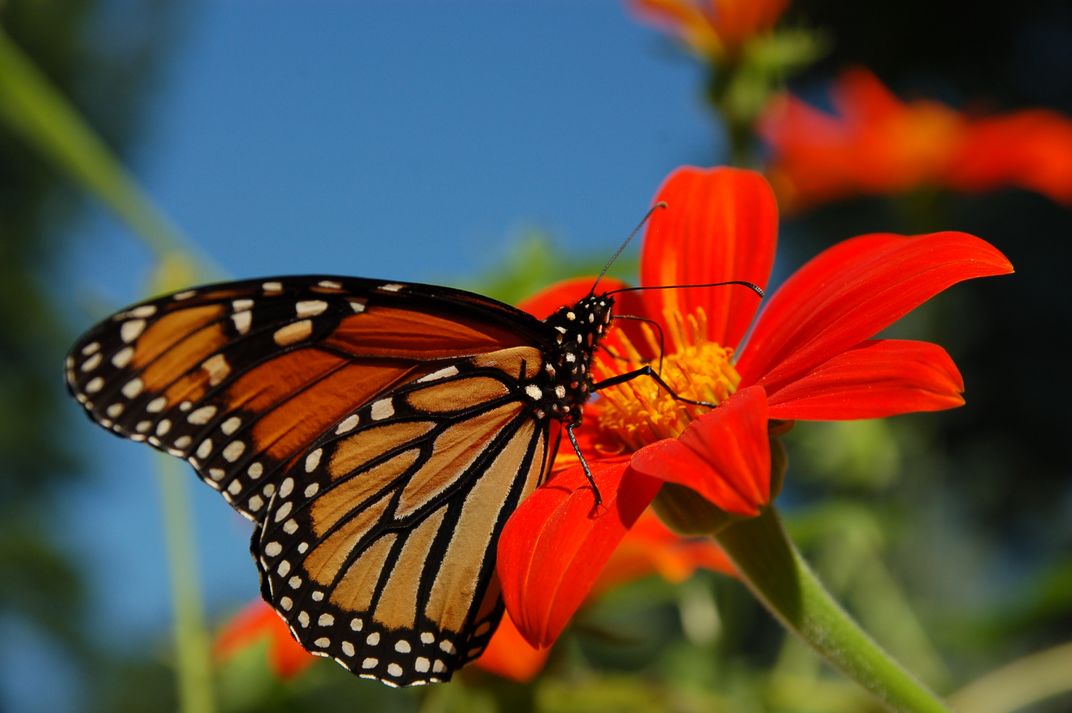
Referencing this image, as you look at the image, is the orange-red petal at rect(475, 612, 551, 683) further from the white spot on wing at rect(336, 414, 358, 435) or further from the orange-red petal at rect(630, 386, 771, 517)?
the orange-red petal at rect(630, 386, 771, 517)

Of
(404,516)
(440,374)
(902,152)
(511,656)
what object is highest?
(902,152)

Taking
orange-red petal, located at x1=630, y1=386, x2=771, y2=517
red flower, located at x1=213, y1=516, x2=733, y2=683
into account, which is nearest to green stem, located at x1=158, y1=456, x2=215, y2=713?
red flower, located at x1=213, y1=516, x2=733, y2=683

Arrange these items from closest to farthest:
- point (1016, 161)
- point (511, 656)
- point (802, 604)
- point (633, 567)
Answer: point (802, 604), point (511, 656), point (633, 567), point (1016, 161)

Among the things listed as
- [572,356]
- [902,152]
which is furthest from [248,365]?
[902,152]

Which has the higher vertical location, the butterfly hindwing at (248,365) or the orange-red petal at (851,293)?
the butterfly hindwing at (248,365)

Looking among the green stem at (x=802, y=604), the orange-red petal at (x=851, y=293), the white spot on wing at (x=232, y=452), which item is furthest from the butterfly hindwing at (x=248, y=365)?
the green stem at (x=802, y=604)

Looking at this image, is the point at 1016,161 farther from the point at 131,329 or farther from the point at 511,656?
the point at 131,329

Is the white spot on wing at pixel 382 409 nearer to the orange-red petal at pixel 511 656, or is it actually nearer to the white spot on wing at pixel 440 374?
the white spot on wing at pixel 440 374
